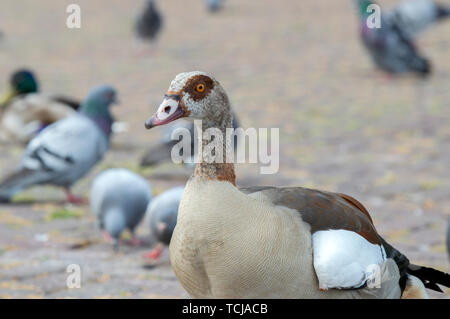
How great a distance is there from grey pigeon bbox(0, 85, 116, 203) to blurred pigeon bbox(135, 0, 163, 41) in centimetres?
784

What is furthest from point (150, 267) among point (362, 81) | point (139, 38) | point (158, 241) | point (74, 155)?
point (139, 38)

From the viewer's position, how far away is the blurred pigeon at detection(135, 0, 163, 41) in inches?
568

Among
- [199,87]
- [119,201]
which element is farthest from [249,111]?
[199,87]

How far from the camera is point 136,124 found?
31.3 ft

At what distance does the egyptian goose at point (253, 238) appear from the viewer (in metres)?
→ 3.03

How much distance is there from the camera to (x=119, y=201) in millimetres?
5453

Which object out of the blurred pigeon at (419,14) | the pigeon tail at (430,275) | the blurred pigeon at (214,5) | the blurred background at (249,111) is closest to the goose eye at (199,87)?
the pigeon tail at (430,275)

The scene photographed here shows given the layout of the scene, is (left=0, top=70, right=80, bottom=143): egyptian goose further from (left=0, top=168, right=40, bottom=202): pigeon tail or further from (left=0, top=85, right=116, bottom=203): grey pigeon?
(left=0, top=168, right=40, bottom=202): pigeon tail

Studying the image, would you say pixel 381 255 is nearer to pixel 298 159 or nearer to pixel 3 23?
pixel 298 159

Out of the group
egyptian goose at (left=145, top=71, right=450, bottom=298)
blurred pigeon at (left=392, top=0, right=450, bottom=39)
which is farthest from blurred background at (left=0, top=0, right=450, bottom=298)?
egyptian goose at (left=145, top=71, right=450, bottom=298)

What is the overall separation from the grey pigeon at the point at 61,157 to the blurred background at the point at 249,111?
0.21 m

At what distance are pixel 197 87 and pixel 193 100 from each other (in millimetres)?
58

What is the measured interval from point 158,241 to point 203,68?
7724 millimetres

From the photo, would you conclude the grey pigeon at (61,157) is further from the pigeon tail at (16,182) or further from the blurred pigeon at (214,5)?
the blurred pigeon at (214,5)
